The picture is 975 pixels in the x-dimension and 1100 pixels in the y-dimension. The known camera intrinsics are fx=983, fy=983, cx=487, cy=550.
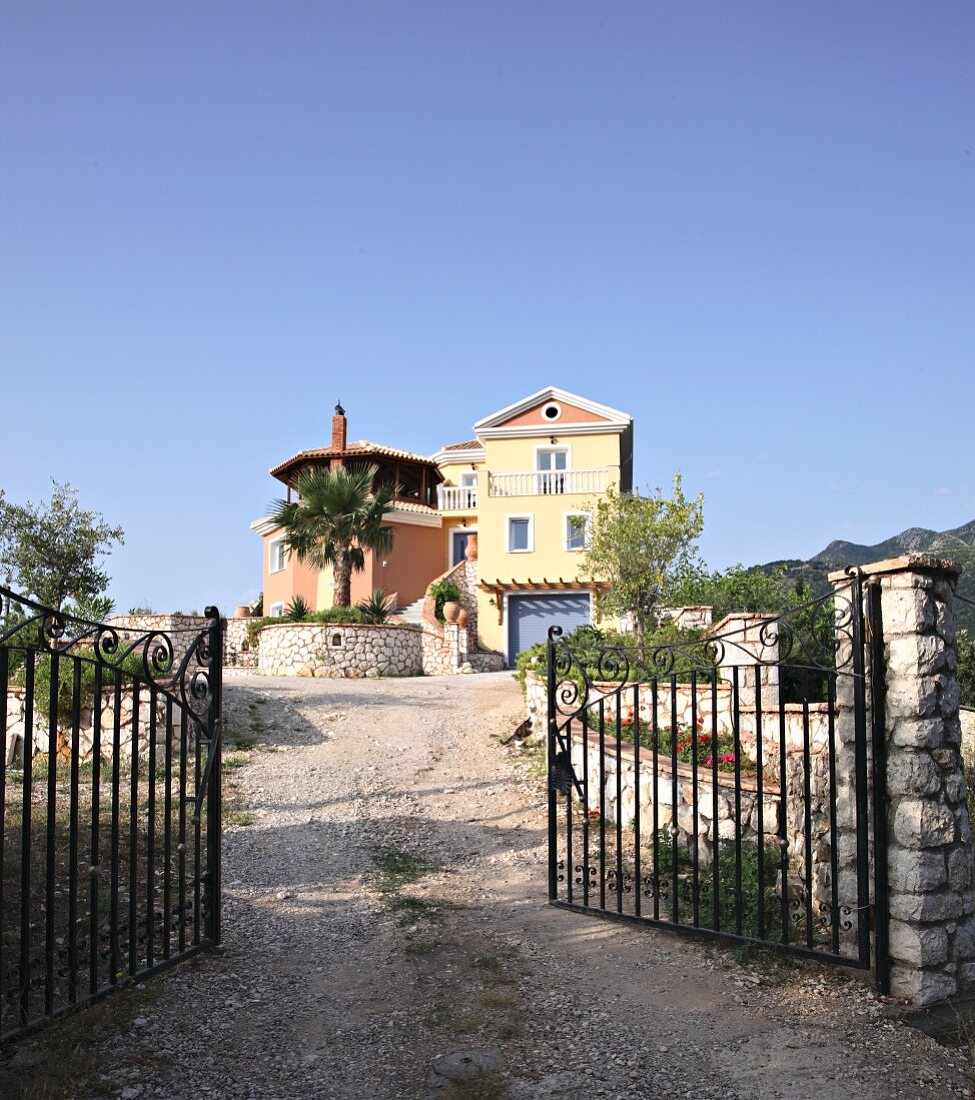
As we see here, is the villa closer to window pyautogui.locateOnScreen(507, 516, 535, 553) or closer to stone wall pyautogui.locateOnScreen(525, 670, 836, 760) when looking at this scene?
window pyautogui.locateOnScreen(507, 516, 535, 553)

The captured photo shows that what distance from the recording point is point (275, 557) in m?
37.1

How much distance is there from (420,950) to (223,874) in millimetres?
2660

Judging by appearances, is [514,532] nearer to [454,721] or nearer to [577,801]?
[454,721]

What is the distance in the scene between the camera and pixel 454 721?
16766 mm

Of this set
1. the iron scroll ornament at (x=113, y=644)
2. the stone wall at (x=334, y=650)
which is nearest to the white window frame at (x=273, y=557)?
the stone wall at (x=334, y=650)

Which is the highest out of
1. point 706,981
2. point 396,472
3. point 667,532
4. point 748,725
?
point 396,472

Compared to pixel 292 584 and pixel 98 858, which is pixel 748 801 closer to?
pixel 98 858

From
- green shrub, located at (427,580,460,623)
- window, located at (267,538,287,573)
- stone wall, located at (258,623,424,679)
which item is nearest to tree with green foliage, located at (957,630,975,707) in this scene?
stone wall, located at (258,623,424,679)

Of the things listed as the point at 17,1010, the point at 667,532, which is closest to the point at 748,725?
the point at 17,1010

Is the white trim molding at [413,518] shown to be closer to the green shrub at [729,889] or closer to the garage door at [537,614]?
the garage door at [537,614]

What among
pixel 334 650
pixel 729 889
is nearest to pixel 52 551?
pixel 334 650

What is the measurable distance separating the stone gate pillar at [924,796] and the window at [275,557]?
3201 centimetres

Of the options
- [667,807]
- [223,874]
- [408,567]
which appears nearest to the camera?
[223,874]

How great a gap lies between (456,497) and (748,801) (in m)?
28.4
